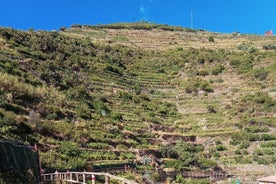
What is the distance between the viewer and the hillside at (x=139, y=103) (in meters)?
36.5

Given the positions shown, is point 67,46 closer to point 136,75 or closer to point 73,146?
point 136,75

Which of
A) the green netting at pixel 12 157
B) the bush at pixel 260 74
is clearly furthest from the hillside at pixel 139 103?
the green netting at pixel 12 157

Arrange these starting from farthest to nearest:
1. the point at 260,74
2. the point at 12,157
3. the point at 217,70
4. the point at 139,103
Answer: the point at 217,70 → the point at 260,74 → the point at 139,103 → the point at 12,157

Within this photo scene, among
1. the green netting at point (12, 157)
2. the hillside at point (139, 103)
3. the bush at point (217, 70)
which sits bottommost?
the green netting at point (12, 157)

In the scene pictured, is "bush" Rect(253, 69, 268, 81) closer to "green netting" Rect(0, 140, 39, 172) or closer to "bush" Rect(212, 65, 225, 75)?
"bush" Rect(212, 65, 225, 75)

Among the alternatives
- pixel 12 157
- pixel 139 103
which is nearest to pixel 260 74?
pixel 139 103

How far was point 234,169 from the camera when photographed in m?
43.2

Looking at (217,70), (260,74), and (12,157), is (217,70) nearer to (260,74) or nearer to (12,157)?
(260,74)

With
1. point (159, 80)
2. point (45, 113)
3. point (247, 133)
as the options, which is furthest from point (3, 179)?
point (159, 80)

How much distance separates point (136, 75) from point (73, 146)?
3788 cm

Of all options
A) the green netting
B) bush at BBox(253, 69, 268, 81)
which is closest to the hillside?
bush at BBox(253, 69, 268, 81)

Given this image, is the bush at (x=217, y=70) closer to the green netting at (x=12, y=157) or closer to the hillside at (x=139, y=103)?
the hillside at (x=139, y=103)

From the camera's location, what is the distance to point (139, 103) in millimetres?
57906

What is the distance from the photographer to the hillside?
36.5 m
